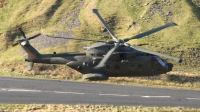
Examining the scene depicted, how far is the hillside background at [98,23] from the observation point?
3953cm

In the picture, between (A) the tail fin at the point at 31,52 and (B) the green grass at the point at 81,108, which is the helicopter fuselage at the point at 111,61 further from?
(B) the green grass at the point at 81,108

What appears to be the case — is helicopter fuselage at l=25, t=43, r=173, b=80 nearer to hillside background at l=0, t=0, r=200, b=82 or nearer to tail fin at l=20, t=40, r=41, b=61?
tail fin at l=20, t=40, r=41, b=61

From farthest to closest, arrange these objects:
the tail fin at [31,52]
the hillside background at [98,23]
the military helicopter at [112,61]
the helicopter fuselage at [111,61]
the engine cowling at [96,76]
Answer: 1. the hillside background at [98,23]
2. the tail fin at [31,52]
3. the engine cowling at [96,76]
4. the helicopter fuselage at [111,61]
5. the military helicopter at [112,61]

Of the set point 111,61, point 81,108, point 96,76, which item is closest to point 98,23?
point 81,108

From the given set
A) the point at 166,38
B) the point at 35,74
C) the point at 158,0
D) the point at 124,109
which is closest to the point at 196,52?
the point at 166,38

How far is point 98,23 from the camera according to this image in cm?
4706

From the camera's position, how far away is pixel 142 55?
70.9 ft

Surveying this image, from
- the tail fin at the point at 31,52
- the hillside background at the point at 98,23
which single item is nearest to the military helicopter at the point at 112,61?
the tail fin at the point at 31,52

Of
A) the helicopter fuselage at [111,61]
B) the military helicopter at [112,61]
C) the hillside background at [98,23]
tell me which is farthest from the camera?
the hillside background at [98,23]

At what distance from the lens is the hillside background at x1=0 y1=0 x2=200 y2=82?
39.5 metres

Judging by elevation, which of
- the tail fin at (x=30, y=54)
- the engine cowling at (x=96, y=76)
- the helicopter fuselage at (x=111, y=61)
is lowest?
the engine cowling at (x=96, y=76)

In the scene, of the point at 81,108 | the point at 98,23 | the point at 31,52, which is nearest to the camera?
the point at 31,52

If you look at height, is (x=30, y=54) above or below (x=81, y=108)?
above

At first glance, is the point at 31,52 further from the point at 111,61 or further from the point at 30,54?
the point at 111,61
